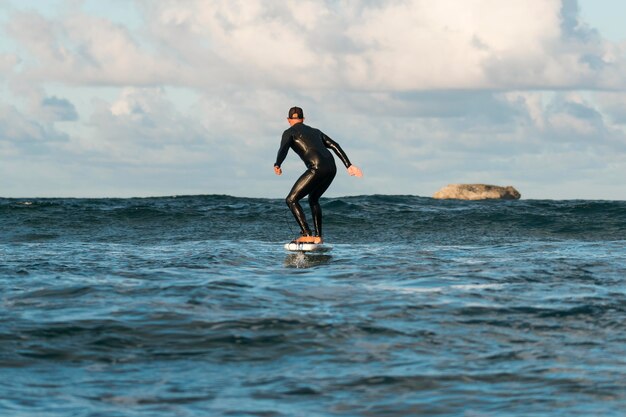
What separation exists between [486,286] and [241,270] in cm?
361

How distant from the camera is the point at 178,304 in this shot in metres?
9.80

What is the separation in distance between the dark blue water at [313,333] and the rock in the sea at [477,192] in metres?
37.1

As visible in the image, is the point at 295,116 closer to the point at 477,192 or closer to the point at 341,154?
the point at 341,154

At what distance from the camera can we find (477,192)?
5353 centimetres

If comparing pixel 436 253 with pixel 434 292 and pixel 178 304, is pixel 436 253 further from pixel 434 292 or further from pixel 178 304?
pixel 178 304

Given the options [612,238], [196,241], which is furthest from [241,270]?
[612,238]

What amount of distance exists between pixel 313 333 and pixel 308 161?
7368 millimetres

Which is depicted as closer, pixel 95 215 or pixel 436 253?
pixel 436 253

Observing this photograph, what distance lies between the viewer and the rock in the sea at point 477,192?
2068 inches

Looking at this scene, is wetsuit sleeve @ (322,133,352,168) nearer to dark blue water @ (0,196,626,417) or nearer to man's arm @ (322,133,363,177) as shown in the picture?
man's arm @ (322,133,363,177)

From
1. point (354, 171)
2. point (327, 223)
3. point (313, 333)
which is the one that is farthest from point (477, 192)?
point (313, 333)

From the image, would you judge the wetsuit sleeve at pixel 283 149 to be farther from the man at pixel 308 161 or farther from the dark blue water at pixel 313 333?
the dark blue water at pixel 313 333

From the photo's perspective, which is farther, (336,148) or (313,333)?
(336,148)

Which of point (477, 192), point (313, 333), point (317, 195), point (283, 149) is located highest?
point (477, 192)
